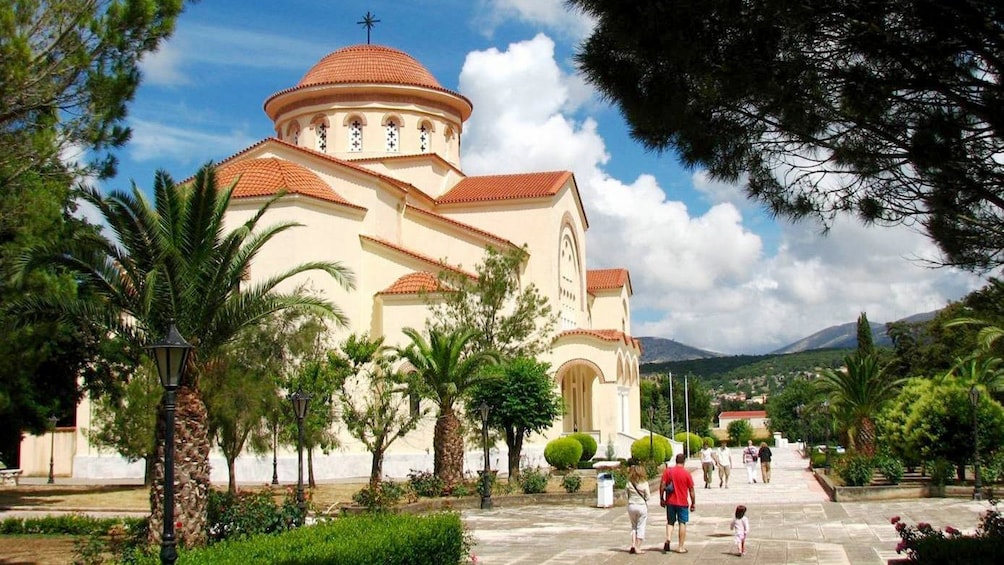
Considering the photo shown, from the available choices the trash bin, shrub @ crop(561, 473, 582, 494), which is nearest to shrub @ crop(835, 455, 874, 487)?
the trash bin

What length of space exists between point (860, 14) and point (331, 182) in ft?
83.2

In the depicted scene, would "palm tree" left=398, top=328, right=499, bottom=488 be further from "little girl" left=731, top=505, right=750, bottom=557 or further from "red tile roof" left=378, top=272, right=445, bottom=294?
"little girl" left=731, top=505, right=750, bottom=557

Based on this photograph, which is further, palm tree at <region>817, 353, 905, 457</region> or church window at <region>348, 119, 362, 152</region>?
church window at <region>348, 119, 362, 152</region>

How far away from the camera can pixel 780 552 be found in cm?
1341

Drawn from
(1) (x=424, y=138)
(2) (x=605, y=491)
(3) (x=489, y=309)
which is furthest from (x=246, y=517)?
(1) (x=424, y=138)

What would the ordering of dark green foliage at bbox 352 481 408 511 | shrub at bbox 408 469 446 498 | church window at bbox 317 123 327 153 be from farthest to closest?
church window at bbox 317 123 327 153
shrub at bbox 408 469 446 498
dark green foliage at bbox 352 481 408 511

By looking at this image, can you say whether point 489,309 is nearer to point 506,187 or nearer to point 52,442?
point 506,187

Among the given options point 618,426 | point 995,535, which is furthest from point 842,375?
point 995,535

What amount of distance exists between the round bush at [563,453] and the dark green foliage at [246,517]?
17074 mm

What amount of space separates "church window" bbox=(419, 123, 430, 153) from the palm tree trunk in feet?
81.8

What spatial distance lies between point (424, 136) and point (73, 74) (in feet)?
85.6

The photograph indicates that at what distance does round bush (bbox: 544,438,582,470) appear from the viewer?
99.0 ft

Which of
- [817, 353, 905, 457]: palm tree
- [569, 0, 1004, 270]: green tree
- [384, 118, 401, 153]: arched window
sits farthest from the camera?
[384, 118, 401, 153]: arched window

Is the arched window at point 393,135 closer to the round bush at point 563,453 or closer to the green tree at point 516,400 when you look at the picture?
the round bush at point 563,453
